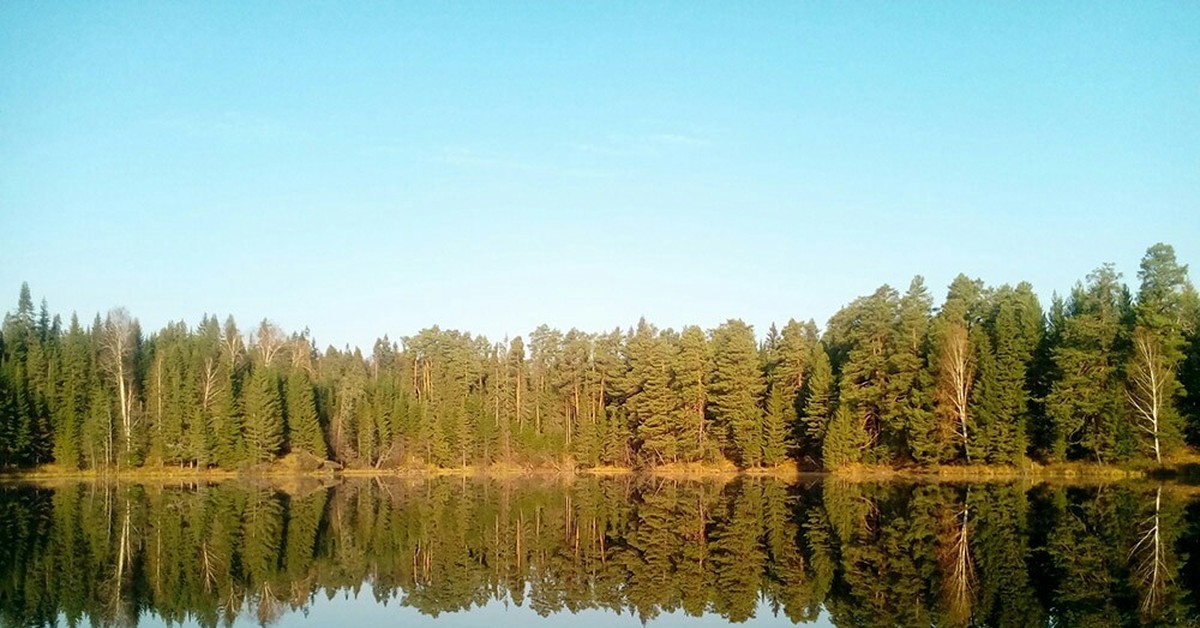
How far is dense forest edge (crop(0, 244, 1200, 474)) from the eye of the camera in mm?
59219

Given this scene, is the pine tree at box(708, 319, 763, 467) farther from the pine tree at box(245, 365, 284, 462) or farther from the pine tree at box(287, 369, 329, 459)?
the pine tree at box(245, 365, 284, 462)

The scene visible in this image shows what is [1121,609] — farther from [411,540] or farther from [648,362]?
[648,362]

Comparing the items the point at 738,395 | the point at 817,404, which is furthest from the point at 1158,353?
the point at 738,395

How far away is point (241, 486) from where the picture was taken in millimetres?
69188

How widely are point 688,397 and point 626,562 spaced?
51.9 metres

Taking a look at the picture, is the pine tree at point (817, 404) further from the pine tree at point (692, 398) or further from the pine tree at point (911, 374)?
the pine tree at point (692, 398)

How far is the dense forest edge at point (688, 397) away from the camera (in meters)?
59.2

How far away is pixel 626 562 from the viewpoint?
27.1 metres

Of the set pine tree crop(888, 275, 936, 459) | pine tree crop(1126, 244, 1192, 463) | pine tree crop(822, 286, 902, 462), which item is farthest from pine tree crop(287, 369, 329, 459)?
pine tree crop(1126, 244, 1192, 463)

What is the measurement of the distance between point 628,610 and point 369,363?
11785cm

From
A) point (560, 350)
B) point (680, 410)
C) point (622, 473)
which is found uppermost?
point (560, 350)

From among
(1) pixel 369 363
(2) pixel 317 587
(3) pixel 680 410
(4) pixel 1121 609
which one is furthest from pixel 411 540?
(1) pixel 369 363

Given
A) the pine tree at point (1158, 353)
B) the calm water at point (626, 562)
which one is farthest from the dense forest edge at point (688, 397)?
the calm water at point (626, 562)

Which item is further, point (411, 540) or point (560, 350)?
point (560, 350)
